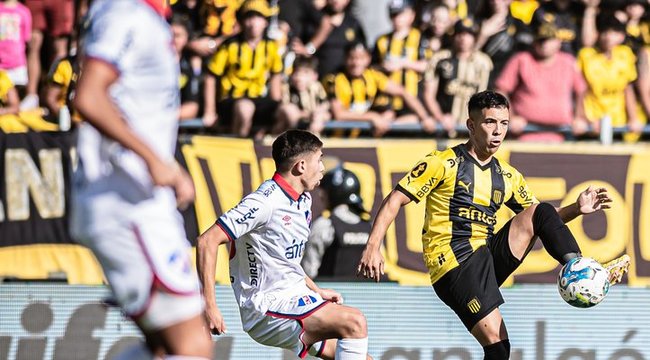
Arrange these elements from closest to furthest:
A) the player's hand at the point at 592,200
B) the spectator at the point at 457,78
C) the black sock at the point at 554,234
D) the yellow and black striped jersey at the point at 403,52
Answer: the black sock at the point at 554,234 < the player's hand at the point at 592,200 < the spectator at the point at 457,78 < the yellow and black striped jersey at the point at 403,52

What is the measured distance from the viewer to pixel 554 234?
6.64 metres

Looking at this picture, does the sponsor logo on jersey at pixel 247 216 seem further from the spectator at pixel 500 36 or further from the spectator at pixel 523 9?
the spectator at pixel 523 9

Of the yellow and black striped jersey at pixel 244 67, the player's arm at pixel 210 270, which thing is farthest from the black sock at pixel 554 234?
the yellow and black striped jersey at pixel 244 67

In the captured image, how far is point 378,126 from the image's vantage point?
11266 millimetres

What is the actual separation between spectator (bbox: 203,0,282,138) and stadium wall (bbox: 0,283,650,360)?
2.77m

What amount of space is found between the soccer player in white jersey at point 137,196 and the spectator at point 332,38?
304 inches

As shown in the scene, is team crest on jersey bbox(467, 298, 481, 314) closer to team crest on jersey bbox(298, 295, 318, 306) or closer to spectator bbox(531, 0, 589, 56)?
team crest on jersey bbox(298, 295, 318, 306)

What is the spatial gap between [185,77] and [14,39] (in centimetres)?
184

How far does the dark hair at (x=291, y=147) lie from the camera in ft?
21.7

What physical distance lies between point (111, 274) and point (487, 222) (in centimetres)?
346

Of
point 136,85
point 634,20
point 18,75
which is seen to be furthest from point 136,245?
point 634,20

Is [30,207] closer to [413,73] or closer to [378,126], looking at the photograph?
[378,126]

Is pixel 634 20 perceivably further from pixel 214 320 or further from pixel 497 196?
pixel 214 320

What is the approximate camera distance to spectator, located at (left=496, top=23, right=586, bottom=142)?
11594 mm
